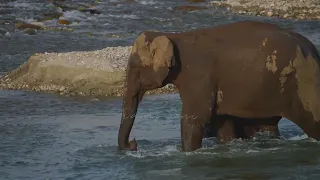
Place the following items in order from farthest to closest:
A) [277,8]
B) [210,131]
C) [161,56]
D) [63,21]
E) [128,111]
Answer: [277,8] < [63,21] < [210,131] < [128,111] < [161,56]

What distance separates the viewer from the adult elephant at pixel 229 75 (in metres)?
11.1

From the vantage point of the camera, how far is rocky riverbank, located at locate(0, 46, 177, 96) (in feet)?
58.1

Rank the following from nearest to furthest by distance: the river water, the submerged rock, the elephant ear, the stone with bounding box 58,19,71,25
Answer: the river water < the elephant ear < the stone with bounding box 58,19,71,25 < the submerged rock

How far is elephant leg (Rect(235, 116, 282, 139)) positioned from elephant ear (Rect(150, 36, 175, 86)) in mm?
1426

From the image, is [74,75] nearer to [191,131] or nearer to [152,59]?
[152,59]

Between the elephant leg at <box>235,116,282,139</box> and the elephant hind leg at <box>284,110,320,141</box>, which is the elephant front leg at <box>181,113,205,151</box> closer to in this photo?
the elephant leg at <box>235,116,282,139</box>

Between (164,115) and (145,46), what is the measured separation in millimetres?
3804

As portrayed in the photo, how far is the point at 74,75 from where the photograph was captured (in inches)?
714

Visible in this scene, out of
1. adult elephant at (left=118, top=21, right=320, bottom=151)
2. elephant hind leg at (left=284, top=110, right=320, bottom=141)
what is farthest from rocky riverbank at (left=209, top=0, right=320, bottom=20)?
adult elephant at (left=118, top=21, right=320, bottom=151)

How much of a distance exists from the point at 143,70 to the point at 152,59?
201 mm

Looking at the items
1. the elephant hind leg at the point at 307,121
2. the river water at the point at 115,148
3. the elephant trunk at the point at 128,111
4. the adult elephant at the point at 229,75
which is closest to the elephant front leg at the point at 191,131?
the adult elephant at the point at 229,75

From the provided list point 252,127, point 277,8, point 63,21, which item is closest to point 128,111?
point 252,127

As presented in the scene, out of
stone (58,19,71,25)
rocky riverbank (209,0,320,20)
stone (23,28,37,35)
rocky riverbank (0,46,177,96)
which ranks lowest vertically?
rocky riverbank (209,0,320,20)

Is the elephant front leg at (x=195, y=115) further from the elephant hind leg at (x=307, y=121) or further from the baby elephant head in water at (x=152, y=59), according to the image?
the elephant hind leg at (x=307, y=121)
